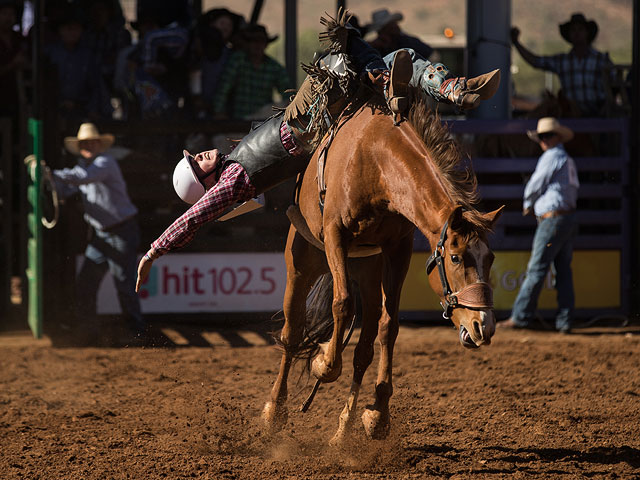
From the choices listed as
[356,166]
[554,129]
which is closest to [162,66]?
[554,129]

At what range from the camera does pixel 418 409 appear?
17.6 ft

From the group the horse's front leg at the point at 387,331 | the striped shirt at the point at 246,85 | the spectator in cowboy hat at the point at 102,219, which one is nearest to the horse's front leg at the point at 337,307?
the horse's front leg at the point at 387,331

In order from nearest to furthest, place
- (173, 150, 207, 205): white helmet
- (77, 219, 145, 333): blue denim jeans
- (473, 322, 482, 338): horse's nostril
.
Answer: (473, 322, 482, 338): horse's nostril < (173, 150, 207, 205): white helmet < (77, 219, 145, 333): blue denim jeans

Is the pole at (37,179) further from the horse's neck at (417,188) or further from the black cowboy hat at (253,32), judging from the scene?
the horse's neck at (417,188)

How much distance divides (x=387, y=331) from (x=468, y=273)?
0.96m

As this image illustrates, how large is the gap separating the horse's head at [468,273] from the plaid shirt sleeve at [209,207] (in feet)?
4.09

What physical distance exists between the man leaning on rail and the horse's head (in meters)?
0.70

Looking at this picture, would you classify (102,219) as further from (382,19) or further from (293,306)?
(382,19)

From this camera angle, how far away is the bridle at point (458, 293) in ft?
11.5

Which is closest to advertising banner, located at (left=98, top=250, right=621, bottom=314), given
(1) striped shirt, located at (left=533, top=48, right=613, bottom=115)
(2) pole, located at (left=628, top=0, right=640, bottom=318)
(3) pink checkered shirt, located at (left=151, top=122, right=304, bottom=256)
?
(2) pole, located at (left=628, top=0, right=640, bottom=318)

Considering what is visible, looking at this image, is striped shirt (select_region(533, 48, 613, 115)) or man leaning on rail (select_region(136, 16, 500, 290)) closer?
man leaning on rail (select_region(136, 16, 500, 290))

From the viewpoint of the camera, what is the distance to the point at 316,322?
500cm

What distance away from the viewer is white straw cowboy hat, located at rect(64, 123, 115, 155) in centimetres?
741

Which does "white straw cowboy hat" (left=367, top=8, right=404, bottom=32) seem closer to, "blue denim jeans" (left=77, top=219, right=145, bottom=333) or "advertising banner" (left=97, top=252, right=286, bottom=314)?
"advertising banner" (left=97, top=252, right=286, bottom=314)
